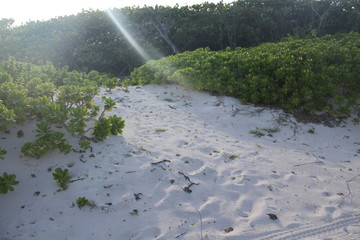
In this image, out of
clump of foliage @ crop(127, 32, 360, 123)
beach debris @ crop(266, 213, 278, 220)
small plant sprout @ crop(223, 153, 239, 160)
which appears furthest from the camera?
clump of foliage @ crop(127, 32, 360, 123)

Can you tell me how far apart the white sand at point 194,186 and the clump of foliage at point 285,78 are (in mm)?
852

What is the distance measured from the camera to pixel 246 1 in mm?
15414

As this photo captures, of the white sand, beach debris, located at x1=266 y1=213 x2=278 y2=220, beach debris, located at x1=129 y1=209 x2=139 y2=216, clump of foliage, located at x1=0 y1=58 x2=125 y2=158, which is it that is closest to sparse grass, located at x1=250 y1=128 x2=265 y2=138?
the white sand

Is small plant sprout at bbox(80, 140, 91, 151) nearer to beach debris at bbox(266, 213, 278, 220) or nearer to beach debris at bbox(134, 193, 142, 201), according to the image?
beach debris at bbox(134, 193, 142, 201)

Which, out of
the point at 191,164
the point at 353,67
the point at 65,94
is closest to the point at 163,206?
the point at 191,164

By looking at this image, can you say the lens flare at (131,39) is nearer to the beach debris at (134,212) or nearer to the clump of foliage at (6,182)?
the clump of foliage at (6,182)

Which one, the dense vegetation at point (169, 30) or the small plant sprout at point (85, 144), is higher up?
the dense vegetation at point (169, 30)

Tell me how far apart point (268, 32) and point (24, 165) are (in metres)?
13.6

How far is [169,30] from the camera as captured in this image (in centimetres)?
1445

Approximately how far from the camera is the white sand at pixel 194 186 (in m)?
3.02

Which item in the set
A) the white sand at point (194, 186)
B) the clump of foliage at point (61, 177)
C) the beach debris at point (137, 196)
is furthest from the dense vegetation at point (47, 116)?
the beach debris at point (137, 196)

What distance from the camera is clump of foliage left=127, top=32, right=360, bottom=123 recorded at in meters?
6.09

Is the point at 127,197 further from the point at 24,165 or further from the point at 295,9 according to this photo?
the point at 295,9

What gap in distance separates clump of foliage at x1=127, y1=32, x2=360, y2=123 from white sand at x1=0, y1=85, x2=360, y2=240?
2.80ft
